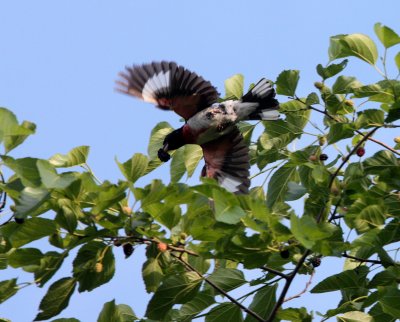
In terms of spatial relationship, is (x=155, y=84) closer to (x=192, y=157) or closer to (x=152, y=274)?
(x=192, y=157)

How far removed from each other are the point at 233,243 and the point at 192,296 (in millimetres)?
469

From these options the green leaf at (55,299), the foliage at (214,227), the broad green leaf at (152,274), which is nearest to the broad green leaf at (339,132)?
the foliage at (214,227)

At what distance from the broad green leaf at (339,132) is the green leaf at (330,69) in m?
0.49

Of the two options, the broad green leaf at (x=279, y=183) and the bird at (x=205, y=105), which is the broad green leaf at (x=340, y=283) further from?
the bird at (x=205, y=105)

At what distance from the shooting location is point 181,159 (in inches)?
155

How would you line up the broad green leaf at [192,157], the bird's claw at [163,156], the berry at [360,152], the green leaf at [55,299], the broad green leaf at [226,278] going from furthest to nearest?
the broad green leaf at [192,157] < the bird's claw at [163,156] < the berry at [360,152] < the broad green leaf at [226,278] < the green leaf at [55,299]

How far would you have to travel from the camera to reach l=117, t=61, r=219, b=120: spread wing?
461 centimetres

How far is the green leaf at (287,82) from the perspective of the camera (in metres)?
3.93

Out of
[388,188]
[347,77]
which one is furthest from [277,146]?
[388,188]

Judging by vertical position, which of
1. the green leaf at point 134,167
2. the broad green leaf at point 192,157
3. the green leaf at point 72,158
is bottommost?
the green leaf at point 134,167

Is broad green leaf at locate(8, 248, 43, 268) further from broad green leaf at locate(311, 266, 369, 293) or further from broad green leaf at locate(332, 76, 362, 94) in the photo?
broad green leaf at locate(332, 76, 362, 94)

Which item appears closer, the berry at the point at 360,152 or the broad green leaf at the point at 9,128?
the broad green leaf at the point at 9,128

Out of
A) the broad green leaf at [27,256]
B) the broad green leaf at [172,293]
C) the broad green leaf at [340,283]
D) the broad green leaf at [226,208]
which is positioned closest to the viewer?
the broad green leaf at [226,208]

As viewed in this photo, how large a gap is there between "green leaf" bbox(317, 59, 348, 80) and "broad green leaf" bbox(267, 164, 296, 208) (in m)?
0.46
